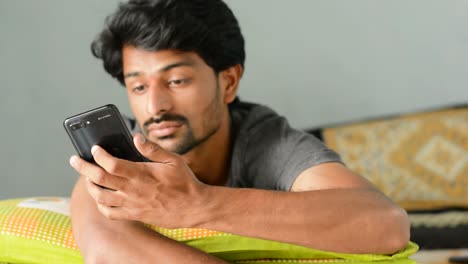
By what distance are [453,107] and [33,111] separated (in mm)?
1553

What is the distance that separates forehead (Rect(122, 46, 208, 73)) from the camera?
1299 mm

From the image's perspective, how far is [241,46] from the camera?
4.96 ft

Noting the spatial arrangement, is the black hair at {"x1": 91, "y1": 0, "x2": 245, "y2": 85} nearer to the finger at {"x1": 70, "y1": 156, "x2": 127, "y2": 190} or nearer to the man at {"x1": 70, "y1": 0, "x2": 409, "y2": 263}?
the man at {"x1": 70, "y1": 0, "x2": 409, "y2": 263}

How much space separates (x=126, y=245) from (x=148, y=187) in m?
0.19

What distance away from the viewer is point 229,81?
59.1 inches

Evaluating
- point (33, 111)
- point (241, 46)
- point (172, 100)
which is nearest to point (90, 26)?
point (33, 111)

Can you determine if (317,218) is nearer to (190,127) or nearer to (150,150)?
(150,150)

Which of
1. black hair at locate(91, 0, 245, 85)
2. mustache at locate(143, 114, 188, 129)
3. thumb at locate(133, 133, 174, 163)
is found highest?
black hair at locate(91, 0, 245, 85)

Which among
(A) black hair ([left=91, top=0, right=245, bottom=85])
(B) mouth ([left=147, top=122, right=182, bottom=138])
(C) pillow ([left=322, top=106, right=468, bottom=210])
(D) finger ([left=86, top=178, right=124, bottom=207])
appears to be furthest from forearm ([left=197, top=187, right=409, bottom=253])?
(C) pillow ([left=322, top=106, right=468, bottom=210])

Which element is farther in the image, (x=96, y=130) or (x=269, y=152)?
(x=269, y=152)

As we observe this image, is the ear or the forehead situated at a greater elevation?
the forehead

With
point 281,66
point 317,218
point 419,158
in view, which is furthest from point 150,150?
point 281,66

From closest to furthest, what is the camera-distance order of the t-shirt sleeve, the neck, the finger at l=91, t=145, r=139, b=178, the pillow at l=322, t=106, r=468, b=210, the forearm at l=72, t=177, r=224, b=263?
1. the finger at l=91, t=145, r=139, b=178
2. the forearm at l=72, t=177, r=224, b=263
3. the t-shirt sleeve
4. the neck
5. the pillow at l=322, t=106, r=468, b=210

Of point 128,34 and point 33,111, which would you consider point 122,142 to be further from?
point 33,111
